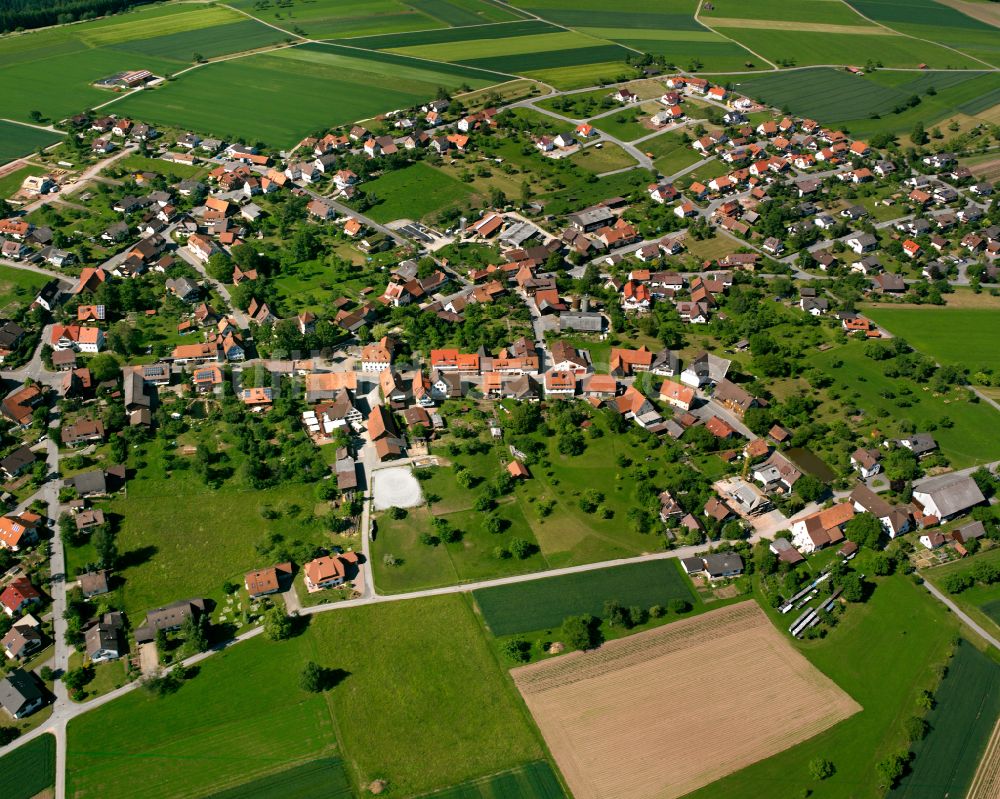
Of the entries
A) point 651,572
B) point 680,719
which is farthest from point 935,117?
point 680,719

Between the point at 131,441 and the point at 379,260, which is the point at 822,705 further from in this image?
the point at 379,260

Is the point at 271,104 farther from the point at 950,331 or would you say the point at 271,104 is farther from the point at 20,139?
the point at 950,331

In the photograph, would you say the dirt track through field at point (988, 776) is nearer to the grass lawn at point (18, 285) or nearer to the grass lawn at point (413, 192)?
the grass lawn at point (413, 192)

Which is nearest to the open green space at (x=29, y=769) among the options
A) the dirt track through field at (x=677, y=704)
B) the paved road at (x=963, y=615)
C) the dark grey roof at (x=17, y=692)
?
the dark grey roof at (x=17, y=692)

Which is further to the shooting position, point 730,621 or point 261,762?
point 730,621

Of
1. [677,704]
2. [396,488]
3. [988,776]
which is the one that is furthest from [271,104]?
[988,776]
